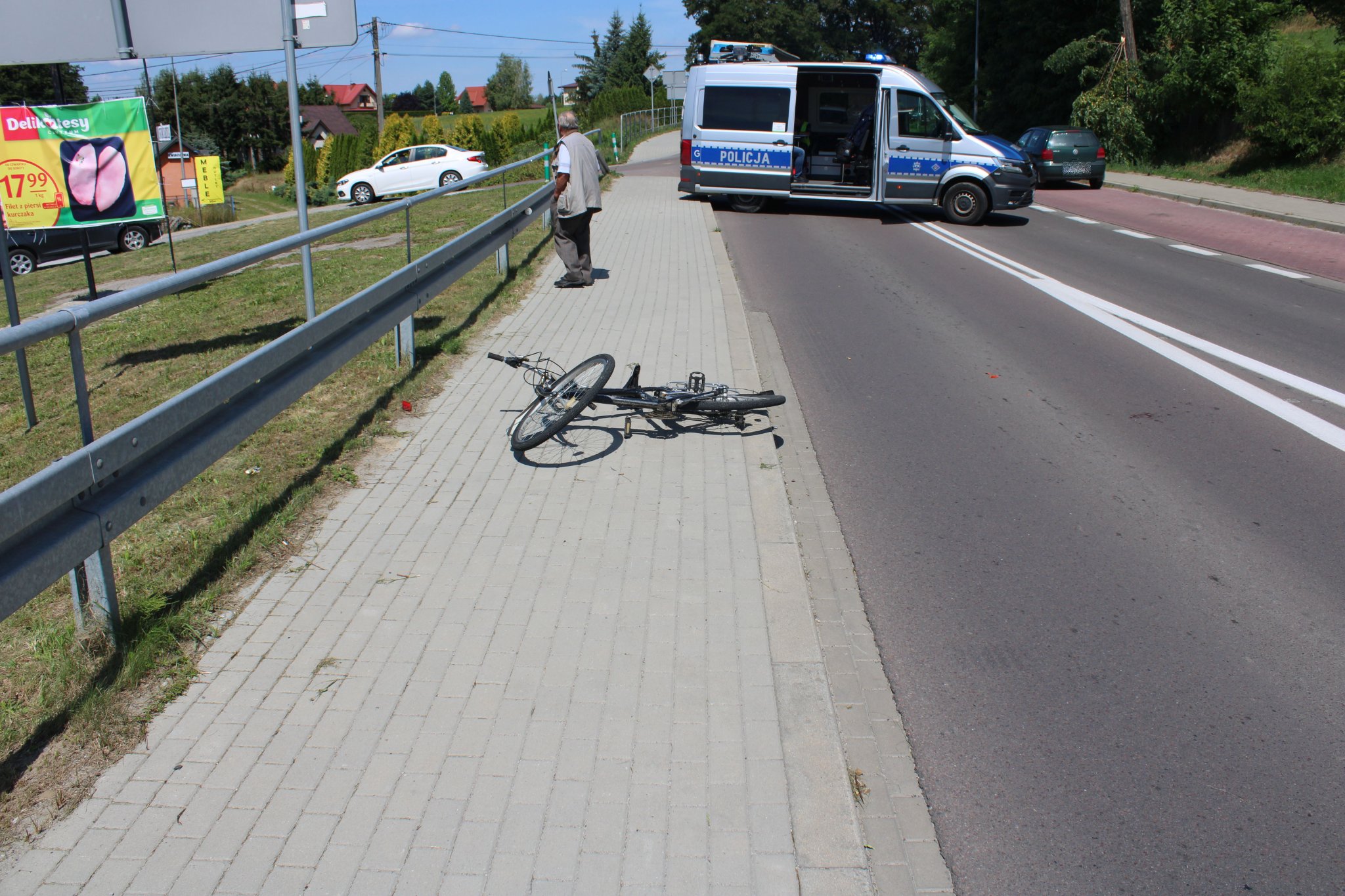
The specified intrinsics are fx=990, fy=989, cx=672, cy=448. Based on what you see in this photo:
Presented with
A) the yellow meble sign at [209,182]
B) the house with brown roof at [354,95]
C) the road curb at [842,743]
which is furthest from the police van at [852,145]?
the house with brown roof at [354,95]

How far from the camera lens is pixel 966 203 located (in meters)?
18.2

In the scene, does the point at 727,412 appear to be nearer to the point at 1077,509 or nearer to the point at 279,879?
the point at 1077,509

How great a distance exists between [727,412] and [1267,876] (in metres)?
4.02

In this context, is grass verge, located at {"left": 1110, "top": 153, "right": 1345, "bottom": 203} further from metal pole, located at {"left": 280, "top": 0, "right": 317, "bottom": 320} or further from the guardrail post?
the guardrail post

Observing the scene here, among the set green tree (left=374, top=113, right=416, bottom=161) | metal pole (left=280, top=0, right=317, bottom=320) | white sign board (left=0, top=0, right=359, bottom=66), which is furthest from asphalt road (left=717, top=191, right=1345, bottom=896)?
green tree (left=374, top=113, right=416, bottom=161)

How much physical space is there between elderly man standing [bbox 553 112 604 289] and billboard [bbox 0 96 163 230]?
413 centimetres

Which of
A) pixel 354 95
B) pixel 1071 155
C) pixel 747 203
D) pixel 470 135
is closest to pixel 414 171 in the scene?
pixel 747 203

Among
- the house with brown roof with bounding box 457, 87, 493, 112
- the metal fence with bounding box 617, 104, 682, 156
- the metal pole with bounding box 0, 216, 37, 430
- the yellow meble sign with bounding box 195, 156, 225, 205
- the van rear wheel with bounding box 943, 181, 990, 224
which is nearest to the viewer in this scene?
the metal pole with bounding box 0, 216, 37, 430

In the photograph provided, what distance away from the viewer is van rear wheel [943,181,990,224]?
18.1 meters

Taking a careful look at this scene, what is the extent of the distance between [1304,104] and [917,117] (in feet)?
42.0

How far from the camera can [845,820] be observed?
3.05 meters

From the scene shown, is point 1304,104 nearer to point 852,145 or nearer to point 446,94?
point 852,145

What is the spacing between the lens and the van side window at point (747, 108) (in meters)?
18.3

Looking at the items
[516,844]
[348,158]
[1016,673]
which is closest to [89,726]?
[516,844]
